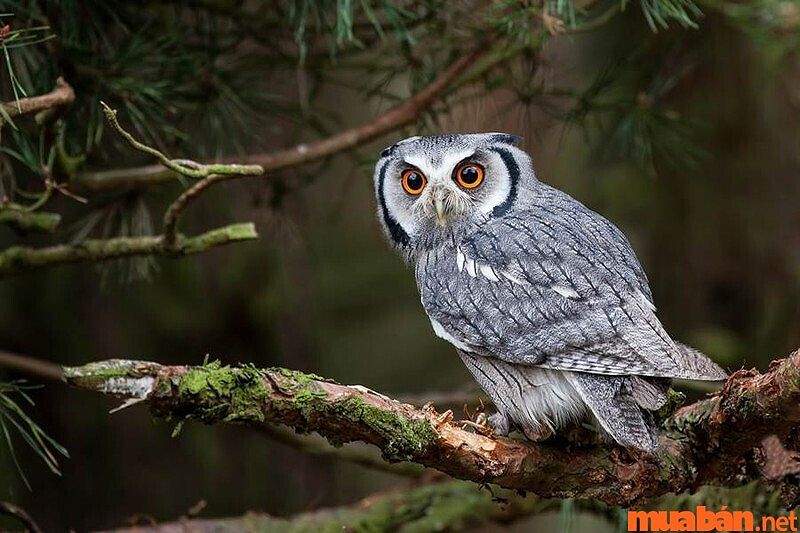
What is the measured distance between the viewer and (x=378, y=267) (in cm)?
460

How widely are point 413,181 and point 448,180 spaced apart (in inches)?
3.8

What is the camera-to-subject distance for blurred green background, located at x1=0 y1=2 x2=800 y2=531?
9.72 feet

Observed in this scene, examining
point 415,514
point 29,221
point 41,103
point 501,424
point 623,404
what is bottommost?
point 415,514

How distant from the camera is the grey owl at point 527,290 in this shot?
2025 millimetres

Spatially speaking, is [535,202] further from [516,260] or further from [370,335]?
[370,335]

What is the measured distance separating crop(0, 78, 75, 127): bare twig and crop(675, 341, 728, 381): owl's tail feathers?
4.64ft

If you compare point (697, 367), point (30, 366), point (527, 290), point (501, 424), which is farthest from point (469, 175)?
point (30, 366)

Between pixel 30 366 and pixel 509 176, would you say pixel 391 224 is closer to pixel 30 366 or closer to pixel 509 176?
pixel 509 176

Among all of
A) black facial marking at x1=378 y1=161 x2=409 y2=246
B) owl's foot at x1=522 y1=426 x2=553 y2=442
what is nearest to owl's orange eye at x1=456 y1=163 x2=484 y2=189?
black facial marking at x1=378 y1=161 x2=409 y2=246

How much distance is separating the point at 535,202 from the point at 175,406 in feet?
3.66

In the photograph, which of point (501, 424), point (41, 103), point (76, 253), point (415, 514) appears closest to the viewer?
point (41, 103)

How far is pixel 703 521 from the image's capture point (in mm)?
2629

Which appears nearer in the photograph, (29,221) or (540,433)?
(540,433)

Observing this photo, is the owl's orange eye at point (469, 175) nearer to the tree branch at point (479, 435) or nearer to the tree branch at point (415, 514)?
the tree branch at point (479, 435)
